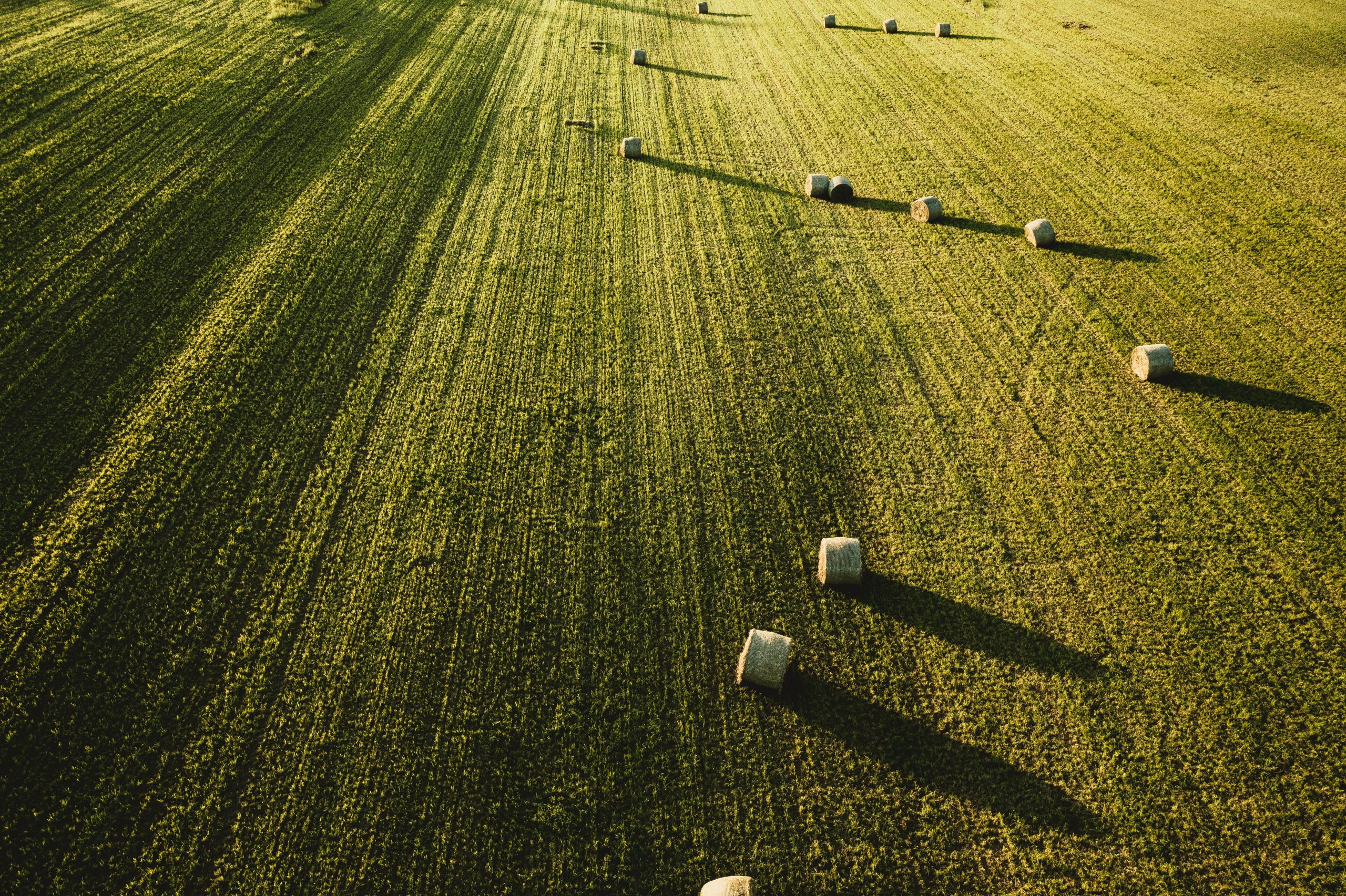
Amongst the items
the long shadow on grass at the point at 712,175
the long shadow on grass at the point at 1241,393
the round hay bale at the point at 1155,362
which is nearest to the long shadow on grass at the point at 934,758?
the round hay bale at the point at 1155,362

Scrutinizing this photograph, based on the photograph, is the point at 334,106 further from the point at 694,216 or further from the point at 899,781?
the point at 899,781

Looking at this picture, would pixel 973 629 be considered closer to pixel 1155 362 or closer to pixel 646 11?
pixel 1155 362

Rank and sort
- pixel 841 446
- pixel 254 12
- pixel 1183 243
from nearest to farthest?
pixel 841 446, pixel 1183 243, pixel 254 12

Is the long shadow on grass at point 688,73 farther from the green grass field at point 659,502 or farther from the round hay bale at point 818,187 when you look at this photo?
the round hay bale at point 818,187

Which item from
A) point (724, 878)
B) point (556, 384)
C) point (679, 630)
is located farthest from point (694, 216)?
point (724, 878)

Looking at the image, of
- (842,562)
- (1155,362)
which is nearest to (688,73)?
(1155,362)

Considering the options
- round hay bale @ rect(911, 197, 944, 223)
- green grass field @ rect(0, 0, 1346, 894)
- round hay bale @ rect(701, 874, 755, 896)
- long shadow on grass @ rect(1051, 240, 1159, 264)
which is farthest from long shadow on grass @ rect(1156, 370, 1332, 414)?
round hay bale @ rect(701, 874, 755, 896)

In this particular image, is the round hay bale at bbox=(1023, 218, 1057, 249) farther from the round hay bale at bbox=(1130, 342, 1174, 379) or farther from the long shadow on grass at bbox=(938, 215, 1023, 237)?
the round hay bale at bbox=(1130, 342, 1174, 379)
